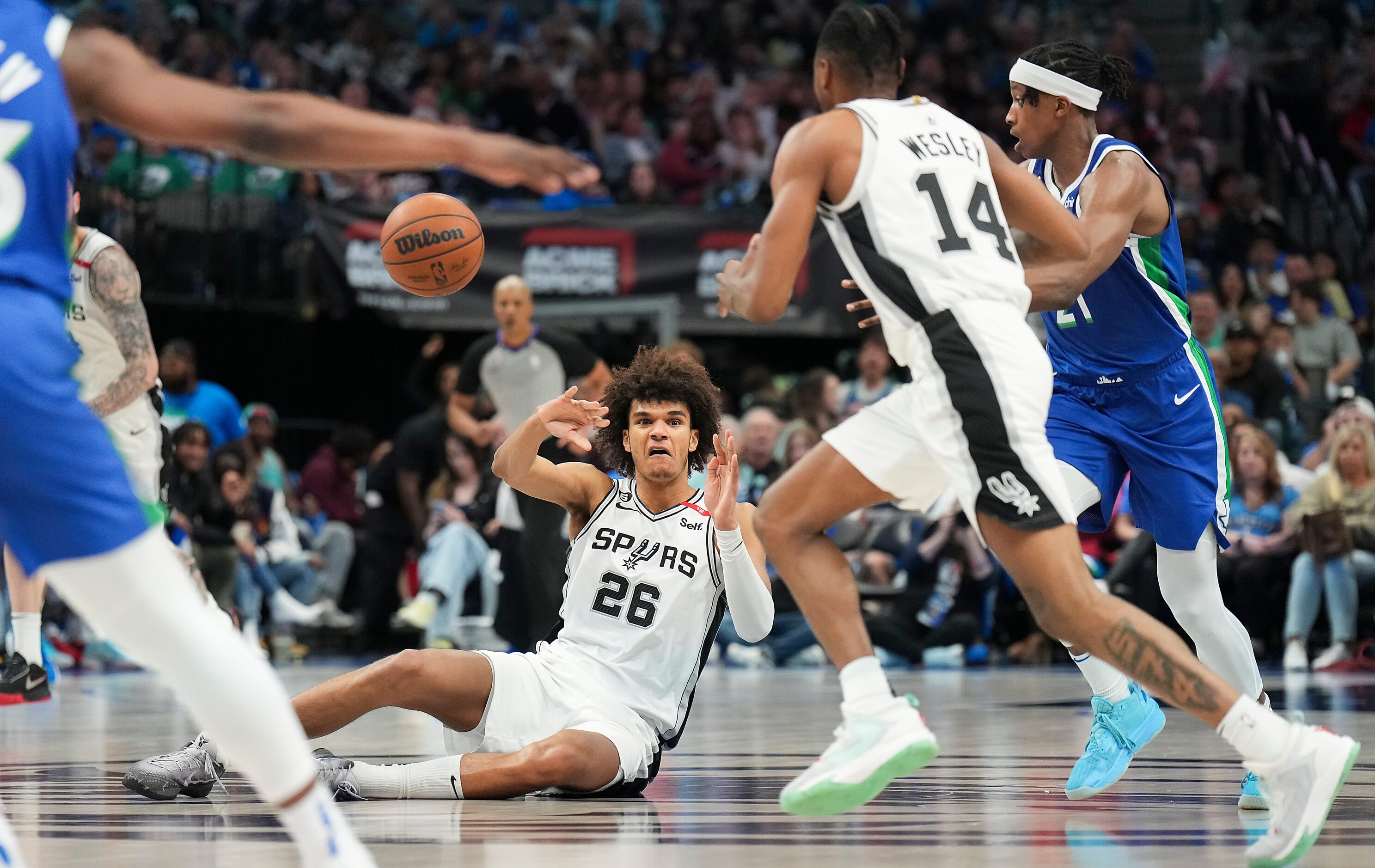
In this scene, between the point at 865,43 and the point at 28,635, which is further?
the point at 28,635

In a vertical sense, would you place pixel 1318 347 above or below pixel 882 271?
below

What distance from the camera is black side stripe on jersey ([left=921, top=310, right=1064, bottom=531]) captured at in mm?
4004

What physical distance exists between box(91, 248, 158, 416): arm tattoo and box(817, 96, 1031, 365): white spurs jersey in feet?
13.5

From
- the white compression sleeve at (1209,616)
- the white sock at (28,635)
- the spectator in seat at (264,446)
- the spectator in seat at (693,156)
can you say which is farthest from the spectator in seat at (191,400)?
the white compression sleeve at (1209,616)

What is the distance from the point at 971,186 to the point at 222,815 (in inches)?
106

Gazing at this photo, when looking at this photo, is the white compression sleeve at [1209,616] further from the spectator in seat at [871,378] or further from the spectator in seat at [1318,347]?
the spectator in seat at [1318,347]

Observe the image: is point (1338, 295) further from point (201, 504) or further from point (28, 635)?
point (28, 635)

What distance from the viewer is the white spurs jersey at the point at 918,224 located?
13.5 feet

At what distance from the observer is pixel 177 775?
196 inches

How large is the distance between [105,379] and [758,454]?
535cm

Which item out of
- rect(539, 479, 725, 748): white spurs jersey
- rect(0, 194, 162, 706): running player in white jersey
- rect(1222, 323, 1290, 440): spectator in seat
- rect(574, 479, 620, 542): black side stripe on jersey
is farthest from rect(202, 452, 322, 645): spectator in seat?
rect(1222, 323, 1290, 440): spectator in seat

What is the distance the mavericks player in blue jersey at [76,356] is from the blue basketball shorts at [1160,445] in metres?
2.67

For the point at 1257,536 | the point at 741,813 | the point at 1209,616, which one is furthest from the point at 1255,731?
the point at 1257,536

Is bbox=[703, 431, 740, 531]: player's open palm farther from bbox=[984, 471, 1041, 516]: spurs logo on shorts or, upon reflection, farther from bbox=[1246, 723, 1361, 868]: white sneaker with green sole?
bbox=[1246, 723, 1361, 868]: white sneaker with green sole
